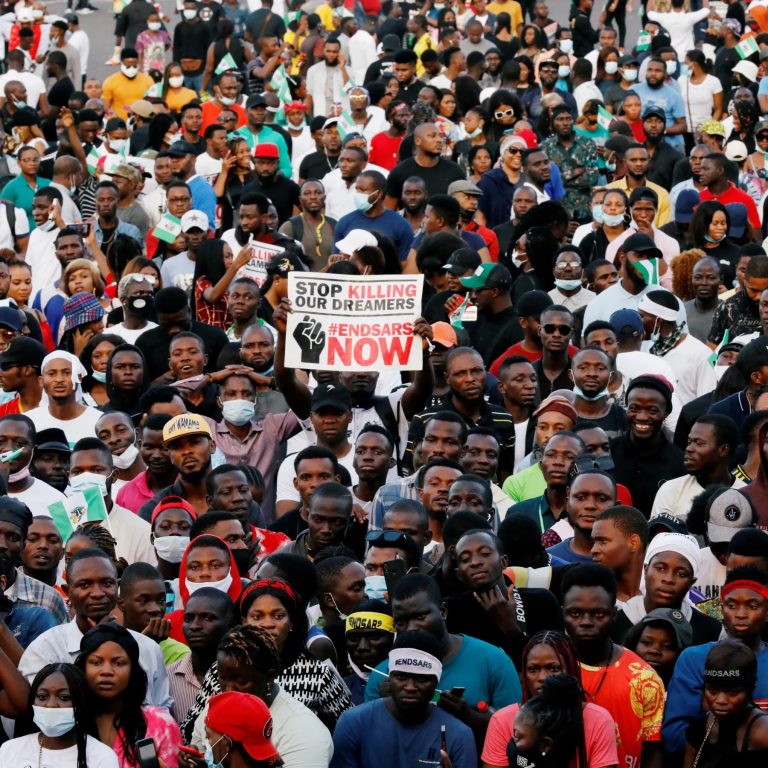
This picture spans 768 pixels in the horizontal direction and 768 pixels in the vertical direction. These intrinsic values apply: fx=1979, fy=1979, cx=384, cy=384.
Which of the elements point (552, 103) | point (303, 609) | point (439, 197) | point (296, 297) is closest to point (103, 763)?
point (303, 609)

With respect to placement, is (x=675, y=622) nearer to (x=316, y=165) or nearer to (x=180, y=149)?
(x=180, y=149)

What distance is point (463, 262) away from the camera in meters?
13.3

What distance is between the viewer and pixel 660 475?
1065 cm

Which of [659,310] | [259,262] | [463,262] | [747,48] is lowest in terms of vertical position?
[259,262]

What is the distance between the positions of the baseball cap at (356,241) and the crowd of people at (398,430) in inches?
1.1

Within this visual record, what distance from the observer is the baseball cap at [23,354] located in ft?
40.2

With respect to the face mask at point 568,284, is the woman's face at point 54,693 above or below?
below

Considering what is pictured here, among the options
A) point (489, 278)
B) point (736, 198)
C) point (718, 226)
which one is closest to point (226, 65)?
point (736, 198)

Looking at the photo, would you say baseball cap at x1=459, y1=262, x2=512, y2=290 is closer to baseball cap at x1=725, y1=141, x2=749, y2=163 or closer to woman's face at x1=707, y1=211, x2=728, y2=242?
woman's face at x1=707, y1=211, x2=728, y2=242

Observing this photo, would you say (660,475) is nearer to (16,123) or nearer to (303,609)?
(303,609)

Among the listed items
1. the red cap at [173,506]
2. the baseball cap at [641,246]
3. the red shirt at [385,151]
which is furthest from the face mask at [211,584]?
the red shirt at [385,151]

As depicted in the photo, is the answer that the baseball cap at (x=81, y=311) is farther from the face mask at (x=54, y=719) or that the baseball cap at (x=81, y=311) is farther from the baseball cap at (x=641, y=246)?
the face mask at (x=54, y=719)

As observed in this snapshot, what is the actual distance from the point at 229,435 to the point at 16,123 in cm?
903

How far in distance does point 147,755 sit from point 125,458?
156 inches
